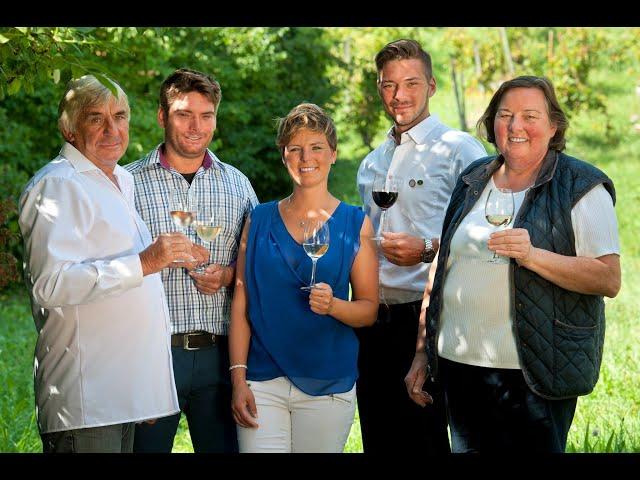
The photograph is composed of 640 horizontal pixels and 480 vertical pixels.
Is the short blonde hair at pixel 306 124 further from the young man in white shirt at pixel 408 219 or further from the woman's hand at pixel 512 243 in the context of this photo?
the woman's hand at pixel 512 243

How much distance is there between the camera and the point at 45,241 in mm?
3609

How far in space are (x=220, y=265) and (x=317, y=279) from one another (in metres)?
0.48

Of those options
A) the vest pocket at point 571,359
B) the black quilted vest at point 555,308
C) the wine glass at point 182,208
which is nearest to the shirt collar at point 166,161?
the wine glass at point 182,208

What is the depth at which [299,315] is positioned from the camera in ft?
14.0

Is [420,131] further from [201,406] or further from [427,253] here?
[201,406]

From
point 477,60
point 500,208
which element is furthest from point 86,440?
point 477,60

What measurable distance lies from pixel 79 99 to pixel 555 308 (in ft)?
6.76

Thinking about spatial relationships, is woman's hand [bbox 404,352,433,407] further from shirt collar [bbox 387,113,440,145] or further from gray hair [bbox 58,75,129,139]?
gray hair [bbox 58,75,129,139]

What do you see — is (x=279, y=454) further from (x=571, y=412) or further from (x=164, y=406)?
(x=571, y=412)

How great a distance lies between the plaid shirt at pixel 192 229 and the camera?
173 inches

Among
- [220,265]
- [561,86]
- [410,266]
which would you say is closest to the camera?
[220,265]

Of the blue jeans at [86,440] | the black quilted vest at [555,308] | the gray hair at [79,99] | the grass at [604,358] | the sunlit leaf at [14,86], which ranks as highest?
the sunlit leaf at [14,86]

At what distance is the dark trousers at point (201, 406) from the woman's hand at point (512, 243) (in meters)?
1.47
